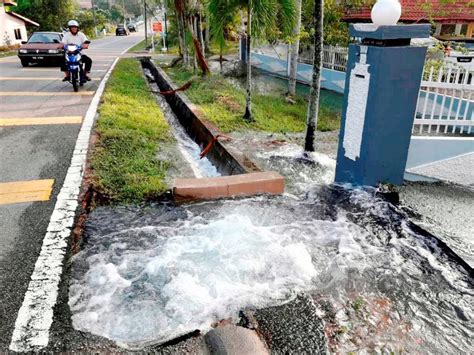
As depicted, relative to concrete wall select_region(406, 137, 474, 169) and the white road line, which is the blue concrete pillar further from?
the white road line

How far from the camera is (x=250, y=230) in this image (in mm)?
4027

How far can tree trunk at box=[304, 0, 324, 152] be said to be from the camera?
5.89 metres

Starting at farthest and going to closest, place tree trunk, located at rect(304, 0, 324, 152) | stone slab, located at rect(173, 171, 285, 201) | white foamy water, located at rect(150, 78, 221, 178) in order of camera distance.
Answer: white foamy water, located at rect(150, 78, 221, 178), tree trunk, located at rect(304, 0, 324, 152), stone slab, located at rect(173, 171, 285, 201)

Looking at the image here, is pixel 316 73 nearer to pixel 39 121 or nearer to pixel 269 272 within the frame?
pixel 269 272

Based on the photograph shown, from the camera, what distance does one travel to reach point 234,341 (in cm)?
240

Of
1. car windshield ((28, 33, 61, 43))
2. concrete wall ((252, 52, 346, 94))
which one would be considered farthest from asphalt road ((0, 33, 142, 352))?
concrete wall ((252, 52, 346, 94))

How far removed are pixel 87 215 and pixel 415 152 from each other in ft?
13.3

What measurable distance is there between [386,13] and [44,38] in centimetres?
1578

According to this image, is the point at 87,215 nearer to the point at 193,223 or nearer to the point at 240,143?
the point at 193,223

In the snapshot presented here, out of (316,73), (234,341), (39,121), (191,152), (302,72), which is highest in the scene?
(316,73)

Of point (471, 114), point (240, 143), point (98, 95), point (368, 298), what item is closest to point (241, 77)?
point (98, 95)

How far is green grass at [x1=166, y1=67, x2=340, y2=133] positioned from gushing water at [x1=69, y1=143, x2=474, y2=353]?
362 cm

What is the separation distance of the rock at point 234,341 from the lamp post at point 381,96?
115 inches

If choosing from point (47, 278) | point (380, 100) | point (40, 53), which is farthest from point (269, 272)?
point (40, 53)
